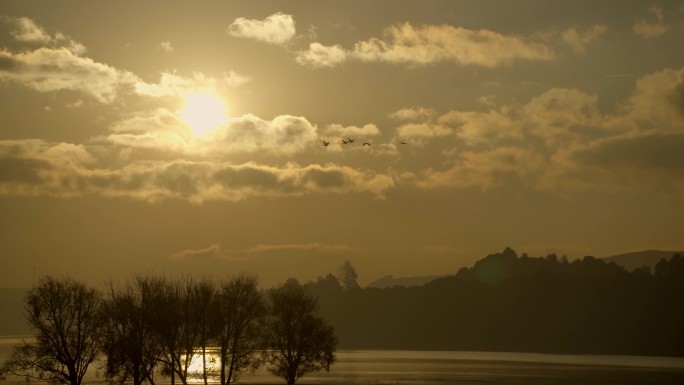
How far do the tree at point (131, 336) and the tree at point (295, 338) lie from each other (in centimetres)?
1568

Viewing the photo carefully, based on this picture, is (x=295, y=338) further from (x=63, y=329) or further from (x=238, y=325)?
(x=63, y=329)

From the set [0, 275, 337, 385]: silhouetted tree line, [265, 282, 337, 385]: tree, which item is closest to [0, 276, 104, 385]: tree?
[0, 275, 337, 385]: silhouetted tree line

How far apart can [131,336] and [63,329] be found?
790 centimetres

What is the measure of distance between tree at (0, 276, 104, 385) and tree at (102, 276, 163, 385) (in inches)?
81.4

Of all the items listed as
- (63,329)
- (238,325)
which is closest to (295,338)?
(238,325)

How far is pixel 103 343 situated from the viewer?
101 meters

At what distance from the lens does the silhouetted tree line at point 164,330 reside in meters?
98.1

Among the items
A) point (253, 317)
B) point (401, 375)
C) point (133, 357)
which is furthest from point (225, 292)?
point (401, 375)

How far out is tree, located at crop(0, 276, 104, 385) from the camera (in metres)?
96.8

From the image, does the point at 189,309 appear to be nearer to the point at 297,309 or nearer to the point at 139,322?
the point at 139,322

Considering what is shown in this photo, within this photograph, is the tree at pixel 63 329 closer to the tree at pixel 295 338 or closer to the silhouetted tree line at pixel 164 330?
the silhouetted tree line at pixel 164 330

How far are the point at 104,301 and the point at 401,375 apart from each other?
69435mm

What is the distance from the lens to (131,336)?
102 meters

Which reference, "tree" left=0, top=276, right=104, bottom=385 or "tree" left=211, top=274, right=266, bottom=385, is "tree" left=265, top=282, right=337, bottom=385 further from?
"tree" left=0, top=276, right=104, bottom=385
